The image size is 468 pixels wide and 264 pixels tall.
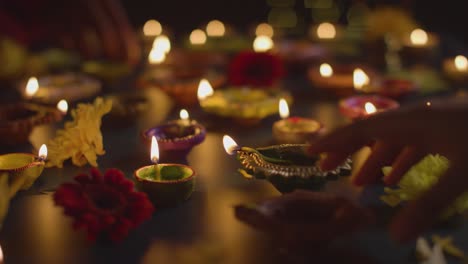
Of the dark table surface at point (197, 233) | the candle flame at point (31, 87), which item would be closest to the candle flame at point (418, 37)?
the dark table surface at point (197, 233)

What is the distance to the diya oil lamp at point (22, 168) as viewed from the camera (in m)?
1.09

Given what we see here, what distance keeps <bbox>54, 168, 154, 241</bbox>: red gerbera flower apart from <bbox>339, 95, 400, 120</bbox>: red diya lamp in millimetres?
775

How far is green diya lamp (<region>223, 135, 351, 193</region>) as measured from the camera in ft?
3.42

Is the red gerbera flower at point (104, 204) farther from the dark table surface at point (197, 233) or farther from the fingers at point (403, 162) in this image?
the fingers at point (403, 162)

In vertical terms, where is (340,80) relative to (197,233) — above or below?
above

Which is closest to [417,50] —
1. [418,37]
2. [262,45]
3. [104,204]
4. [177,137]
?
[418,37]

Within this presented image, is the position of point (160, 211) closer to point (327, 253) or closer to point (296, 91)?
point (327, 253)

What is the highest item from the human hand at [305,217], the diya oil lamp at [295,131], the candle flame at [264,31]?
the candle flame at [264,31]

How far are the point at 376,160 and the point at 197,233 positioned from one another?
0.37 m

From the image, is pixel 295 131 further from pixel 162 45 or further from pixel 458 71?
pixel 162 45

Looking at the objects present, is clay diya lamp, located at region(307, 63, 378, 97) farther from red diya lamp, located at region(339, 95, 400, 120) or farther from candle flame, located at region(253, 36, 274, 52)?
candle flame, located at region(253, 36, 274, 52)

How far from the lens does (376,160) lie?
3.34ft

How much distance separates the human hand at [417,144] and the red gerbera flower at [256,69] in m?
0.84

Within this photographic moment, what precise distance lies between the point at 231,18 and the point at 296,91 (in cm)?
267
